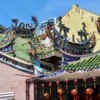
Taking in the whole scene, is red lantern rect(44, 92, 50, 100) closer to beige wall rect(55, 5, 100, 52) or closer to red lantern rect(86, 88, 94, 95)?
red lantern rect(86, 88, 94, 95)

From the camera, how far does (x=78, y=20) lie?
66.7 ft

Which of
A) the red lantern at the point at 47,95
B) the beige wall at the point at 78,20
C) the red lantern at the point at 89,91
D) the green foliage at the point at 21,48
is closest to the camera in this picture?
the red lantern at the point at 89,91

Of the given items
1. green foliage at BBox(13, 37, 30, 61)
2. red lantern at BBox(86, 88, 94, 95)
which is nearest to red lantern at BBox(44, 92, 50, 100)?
red lantern at BBox(86, 88, 94, 95)

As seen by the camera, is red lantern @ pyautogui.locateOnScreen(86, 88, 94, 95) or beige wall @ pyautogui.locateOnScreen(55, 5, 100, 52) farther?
beige wall @ pyautogui.locateOnScreen(55, 5, 100, 52)

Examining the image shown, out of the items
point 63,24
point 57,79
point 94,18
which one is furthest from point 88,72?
point 63,24

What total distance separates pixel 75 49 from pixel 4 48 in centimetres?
323

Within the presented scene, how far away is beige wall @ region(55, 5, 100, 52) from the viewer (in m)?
19.2

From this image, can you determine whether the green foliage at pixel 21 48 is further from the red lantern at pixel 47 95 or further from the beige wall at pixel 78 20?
the beige wall at pixel 78 20

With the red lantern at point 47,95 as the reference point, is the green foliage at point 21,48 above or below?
above

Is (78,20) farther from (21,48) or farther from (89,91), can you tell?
(89,91)

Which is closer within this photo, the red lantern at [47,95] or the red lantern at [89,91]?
the red lantern at [89,91]

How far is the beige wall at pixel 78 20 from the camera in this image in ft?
63.0

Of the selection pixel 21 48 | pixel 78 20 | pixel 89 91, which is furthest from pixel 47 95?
pixel 78 20

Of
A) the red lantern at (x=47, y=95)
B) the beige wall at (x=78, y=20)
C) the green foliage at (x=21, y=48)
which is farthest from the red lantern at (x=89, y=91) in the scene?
the beige wall at (x=78, y=20)
